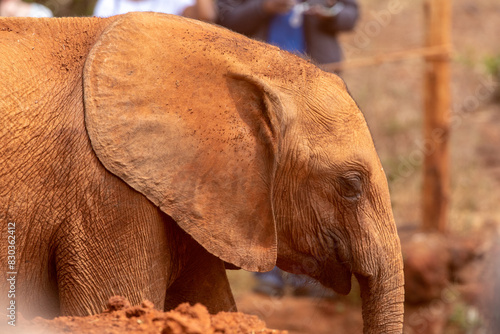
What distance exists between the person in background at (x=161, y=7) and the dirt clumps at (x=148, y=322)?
3.21 meters

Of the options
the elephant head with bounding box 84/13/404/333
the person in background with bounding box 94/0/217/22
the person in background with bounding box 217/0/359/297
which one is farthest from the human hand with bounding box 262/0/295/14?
the elephant head with bounding box 84/13/404/333

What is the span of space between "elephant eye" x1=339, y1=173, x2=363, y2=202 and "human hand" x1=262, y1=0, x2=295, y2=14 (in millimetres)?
3032

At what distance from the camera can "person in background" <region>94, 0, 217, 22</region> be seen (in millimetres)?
5363

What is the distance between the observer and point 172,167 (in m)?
2.90

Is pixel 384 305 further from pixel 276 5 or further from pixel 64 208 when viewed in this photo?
pixel 276 5

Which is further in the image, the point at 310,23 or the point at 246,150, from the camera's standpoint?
the point at 310,23

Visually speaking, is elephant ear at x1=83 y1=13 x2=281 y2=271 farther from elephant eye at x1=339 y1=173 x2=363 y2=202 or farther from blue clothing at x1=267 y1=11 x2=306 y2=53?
blue clothing at x1=267 y1=11 x2=306 y2=53

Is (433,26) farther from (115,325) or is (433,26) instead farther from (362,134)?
(115,325)

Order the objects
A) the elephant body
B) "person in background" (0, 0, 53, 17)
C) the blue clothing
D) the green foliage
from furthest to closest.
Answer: the green foliage < the blue clothing < "person in background" (0, 0, 53, 17) < the elephant body

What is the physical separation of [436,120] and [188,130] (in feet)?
17.4

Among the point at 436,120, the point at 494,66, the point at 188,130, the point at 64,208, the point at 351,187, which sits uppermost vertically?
the point at 494,66

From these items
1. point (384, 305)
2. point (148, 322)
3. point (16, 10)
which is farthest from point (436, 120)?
point (148, 322)

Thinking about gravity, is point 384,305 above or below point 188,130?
below

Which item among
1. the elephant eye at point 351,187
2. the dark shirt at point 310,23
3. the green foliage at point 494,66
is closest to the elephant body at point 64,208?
the elephant eye at point 351,187
